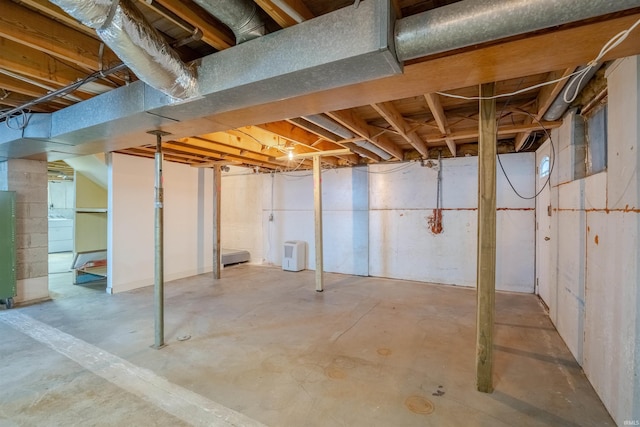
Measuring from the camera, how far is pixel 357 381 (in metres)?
2.16

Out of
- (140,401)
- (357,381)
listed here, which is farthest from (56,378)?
(357,381)

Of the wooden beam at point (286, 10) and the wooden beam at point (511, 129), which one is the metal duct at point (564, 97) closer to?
the wooden beam at point (511, 129)

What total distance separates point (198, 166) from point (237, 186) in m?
1.53

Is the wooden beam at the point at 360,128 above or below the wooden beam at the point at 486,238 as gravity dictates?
above

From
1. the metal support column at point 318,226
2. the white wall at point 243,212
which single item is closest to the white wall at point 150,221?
the white wall at point 243,212

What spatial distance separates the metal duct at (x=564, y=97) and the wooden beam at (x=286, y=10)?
6.08 ft

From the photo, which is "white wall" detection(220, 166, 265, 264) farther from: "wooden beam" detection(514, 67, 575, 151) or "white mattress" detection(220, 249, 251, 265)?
"wooden beam" detection(514, 67, 575, 151)

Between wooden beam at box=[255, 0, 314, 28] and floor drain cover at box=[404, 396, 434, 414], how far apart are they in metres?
2.36

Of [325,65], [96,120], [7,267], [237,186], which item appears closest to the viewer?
[325,65]

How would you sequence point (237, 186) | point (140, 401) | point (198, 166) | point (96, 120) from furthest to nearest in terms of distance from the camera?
point (237, 186) → point (198, 166) → point (96, 120) → point (140, 401)

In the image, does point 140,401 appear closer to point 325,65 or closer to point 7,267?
point 325,65

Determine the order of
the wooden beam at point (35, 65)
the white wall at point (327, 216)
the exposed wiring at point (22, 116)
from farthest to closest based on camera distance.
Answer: the white wall at point (327, 216) → the exposed wiring at point (22, 116) → the wooden beam at point (35, 65)

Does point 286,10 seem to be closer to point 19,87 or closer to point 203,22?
point 203,22

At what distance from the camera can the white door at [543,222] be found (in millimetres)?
3623
